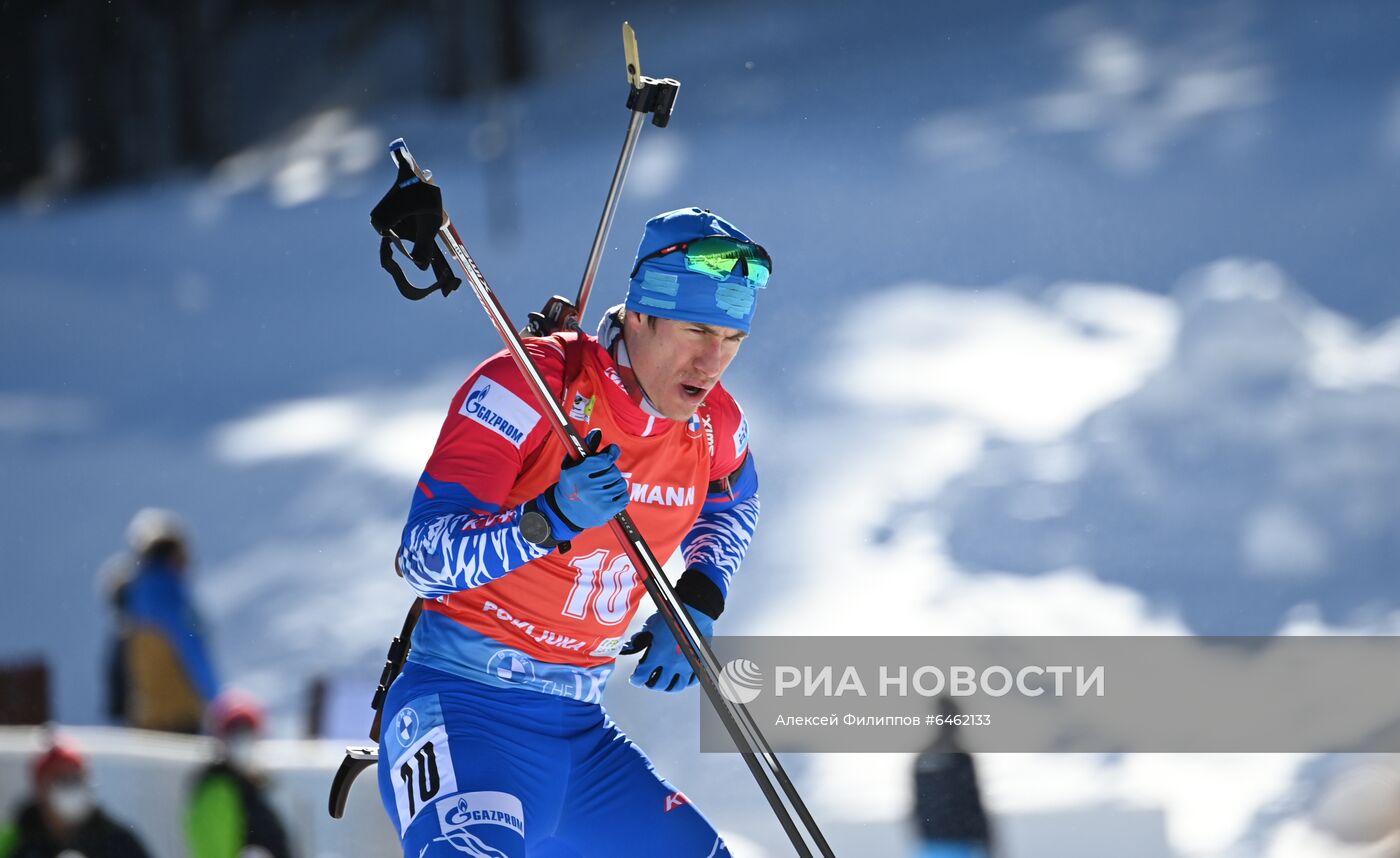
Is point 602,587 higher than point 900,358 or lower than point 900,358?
lower

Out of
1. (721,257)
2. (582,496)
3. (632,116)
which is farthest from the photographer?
(632,116)

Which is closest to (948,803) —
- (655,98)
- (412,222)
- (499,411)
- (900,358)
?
(655,98)

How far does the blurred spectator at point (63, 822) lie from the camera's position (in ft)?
12.2

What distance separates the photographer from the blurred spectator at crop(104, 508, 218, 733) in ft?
14.5

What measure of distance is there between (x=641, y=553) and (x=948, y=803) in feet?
6.15

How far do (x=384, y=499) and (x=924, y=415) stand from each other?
2078 millimetres

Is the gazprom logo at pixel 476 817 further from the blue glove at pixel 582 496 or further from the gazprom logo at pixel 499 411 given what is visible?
the gazprom logo at pixel 499 411

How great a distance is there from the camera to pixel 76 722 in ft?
16.7

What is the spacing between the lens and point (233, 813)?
3668 mm

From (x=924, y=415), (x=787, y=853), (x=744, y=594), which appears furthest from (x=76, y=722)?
(x=924, y=415)

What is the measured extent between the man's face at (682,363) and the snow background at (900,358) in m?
1.80

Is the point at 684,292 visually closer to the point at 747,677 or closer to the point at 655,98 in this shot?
the point at 655,98

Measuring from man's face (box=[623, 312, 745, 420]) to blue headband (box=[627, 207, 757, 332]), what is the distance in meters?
0.02

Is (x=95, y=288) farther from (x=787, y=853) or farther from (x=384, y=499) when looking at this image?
(x=787, y=853)
